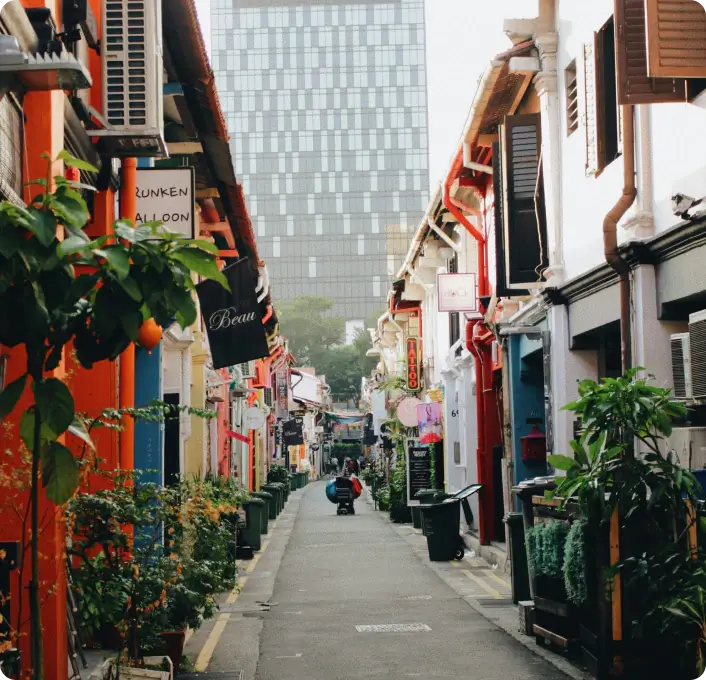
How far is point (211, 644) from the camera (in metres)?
12.0

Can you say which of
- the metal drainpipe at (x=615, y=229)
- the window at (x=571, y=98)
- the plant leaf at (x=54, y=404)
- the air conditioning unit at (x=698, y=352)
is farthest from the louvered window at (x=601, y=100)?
the plant leaf at (x=54, y=404)

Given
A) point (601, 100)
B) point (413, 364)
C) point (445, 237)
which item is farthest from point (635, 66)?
point (413, 364)

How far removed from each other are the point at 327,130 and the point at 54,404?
139854 millimetres

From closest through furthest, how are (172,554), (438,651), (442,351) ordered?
1. (172,554)
2. (438,651)
3. (442,351)

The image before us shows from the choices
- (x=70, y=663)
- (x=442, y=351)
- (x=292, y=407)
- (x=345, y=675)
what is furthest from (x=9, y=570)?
(x=292, y=407)

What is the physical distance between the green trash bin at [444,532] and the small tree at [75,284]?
16.0 meters

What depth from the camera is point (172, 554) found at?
9.86m

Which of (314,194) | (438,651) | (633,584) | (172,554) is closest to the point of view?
(633,584)

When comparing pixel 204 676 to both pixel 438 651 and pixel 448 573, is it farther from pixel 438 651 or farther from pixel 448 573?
pixel 448 573

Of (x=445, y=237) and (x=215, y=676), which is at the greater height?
(x=445, y=237)

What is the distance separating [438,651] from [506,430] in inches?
298

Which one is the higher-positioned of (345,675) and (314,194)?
(314,194)

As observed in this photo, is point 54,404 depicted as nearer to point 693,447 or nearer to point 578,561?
point 578,561

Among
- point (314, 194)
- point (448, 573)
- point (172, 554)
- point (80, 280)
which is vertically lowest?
point (448, 573)
